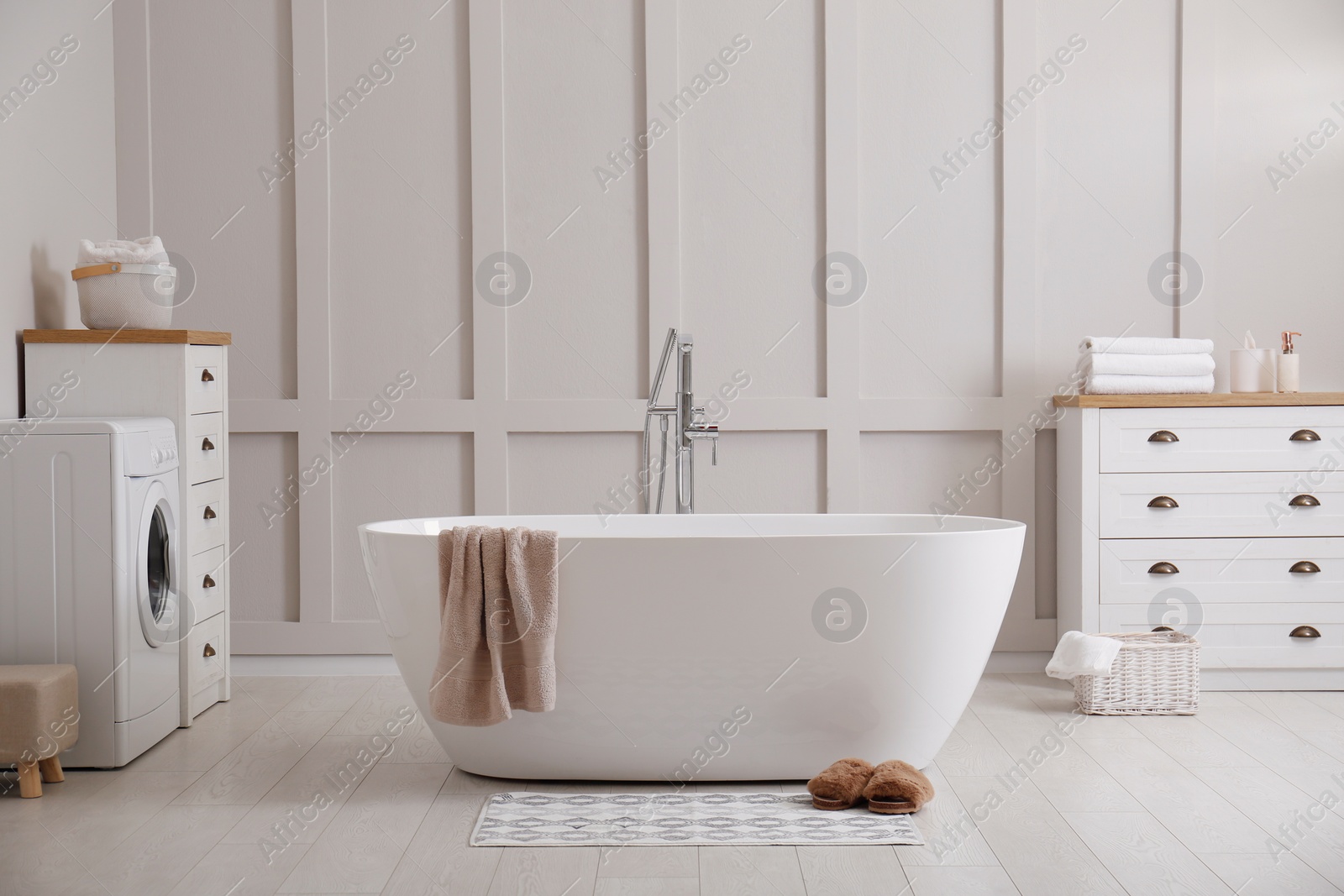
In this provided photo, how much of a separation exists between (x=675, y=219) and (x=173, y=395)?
166 centimetres

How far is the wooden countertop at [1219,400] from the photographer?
3.28 meters

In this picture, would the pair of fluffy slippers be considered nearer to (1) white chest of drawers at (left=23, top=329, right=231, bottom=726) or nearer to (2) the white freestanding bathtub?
(2) the white freestanding bathtub

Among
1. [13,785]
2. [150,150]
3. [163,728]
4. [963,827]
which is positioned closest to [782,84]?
[150,150]

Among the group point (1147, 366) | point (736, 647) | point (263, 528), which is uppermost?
point (1147, 366)

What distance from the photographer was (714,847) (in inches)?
81.2

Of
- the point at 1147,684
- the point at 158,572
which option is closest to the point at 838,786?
the point at 1147,684

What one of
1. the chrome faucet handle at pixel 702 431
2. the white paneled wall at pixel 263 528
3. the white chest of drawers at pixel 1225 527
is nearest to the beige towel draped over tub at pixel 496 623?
the chrome faucet handle at pixel 702 431

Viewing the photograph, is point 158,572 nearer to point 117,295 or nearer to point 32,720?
point 32,720

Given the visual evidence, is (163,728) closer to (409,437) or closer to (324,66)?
(409,437)

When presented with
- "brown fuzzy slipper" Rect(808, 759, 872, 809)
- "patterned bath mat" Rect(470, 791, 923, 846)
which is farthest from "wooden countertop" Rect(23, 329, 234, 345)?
"brown fuzzy slipper" Rect(808, 759, 872, 809)

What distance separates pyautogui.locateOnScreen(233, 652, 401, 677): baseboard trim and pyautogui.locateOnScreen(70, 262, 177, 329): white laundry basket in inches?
48.2

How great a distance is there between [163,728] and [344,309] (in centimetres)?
147

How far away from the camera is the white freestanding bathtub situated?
2.28 meters

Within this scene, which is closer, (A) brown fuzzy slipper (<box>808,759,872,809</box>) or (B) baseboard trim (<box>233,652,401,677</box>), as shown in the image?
(A) brown fuzzy slipper (<box>808,759,872,809</box>)
